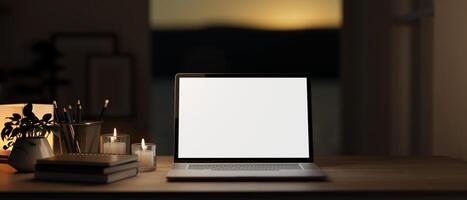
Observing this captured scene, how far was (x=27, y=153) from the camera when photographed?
1622mm

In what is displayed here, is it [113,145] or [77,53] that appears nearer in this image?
[113,145]

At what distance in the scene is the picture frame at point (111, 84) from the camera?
13.3 feet

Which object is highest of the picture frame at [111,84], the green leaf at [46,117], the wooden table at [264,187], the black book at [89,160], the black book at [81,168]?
the picture frame at [111,84]

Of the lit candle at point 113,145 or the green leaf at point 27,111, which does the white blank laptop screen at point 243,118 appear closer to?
the lit candle at point 113,145

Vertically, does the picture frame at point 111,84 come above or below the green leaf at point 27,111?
above

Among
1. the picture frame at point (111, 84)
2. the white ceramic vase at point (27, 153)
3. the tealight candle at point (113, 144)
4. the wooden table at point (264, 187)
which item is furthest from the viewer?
the picture frame at point (111, 84)

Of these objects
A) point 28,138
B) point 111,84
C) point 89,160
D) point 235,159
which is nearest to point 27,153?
point 28,138

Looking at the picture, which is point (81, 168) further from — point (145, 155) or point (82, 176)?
point (145, 155)

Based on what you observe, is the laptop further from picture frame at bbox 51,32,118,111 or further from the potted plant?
picture frame at bbox 51,32,118,111

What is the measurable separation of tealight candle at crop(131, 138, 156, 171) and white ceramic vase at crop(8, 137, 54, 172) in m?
0.25

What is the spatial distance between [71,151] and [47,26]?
8.44 feet

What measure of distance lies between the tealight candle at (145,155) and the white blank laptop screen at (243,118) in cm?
9

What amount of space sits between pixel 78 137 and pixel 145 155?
0.71ft

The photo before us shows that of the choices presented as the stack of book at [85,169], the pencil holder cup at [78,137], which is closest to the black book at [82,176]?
the stack of book at [85,169]
